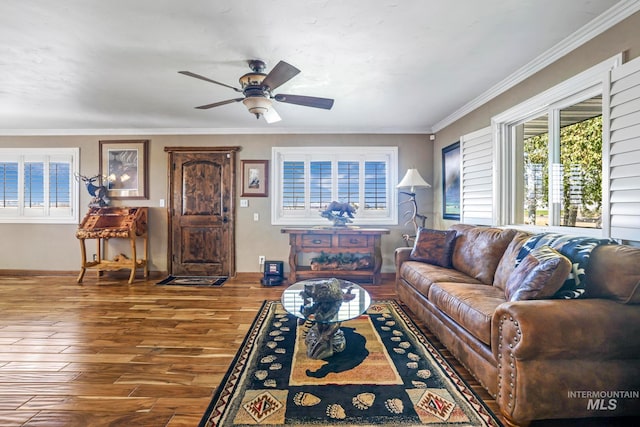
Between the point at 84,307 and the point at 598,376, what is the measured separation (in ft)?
14.5

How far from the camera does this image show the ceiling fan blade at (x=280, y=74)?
81.7 inches

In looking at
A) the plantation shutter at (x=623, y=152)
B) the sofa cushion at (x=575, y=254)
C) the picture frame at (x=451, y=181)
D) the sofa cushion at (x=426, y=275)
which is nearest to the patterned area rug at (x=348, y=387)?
the sofa cushion at (x=426, y=275)

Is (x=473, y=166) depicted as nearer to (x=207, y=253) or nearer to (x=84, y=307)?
(x=207, y=253)

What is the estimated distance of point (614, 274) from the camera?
5.31ft

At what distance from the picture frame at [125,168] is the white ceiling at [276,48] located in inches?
38.0

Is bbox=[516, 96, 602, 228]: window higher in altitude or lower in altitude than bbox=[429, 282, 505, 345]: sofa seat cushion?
higher

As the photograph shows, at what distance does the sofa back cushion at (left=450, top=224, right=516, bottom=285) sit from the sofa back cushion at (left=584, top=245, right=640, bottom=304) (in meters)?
0.93

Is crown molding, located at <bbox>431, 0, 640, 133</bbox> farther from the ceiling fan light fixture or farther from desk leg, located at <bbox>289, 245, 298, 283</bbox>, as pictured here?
desk leg, located at <bbox>289, 245, 298, 283</bbox>

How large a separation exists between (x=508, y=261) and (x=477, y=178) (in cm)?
143

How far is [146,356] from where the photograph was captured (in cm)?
225

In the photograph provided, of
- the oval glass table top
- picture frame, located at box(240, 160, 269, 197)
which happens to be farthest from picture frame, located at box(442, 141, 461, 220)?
picture frame, located at box(240, 160, 269, 197)

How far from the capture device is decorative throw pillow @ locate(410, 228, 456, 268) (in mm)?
3258

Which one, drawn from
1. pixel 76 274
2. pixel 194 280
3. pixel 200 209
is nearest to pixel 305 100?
pixel 200 209

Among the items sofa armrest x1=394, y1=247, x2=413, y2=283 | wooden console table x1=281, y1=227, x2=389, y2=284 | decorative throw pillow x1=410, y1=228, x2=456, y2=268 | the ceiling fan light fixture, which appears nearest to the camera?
the ceiling fan light fixture
